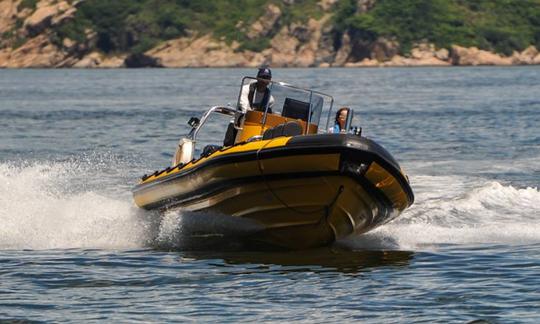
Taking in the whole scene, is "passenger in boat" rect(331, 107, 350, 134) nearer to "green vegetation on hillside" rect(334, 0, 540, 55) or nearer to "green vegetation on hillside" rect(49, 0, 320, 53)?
"green vegetation on hillside" rect(334, 0, 540, 55)

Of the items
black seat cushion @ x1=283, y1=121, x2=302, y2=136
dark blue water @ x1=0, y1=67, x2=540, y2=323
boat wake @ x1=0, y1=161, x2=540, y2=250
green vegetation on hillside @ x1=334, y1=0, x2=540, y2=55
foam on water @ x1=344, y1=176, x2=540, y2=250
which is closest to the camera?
dark blue water @ x1=0, y1=67, x2=540, y2=323

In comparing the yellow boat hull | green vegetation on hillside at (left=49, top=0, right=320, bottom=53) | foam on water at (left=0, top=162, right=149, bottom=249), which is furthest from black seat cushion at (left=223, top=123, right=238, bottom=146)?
green vegetation on hillside at (left=49, top=0, right=320, bottom=53)

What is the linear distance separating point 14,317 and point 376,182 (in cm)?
471

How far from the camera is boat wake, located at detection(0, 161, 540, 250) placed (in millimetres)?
15508

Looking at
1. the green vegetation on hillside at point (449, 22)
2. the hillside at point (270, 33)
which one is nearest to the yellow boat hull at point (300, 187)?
the hillside at point (270, 33)

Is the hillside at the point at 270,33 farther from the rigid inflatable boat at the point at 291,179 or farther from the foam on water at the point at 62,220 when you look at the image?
the rigid inflatable boat at the point at 291,179

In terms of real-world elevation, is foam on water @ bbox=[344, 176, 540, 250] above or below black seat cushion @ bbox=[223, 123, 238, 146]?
below

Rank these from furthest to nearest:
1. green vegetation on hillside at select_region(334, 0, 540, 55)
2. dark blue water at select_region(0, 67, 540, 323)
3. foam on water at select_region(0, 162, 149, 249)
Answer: green vegetation on hillside at select_region(334, 0, 540, 55), foam on water at select_region(0, 162, 149, 249), dark blue water at select_region(0, 67, 540, 323)

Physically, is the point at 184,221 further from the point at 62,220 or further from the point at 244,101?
the point at 62,220

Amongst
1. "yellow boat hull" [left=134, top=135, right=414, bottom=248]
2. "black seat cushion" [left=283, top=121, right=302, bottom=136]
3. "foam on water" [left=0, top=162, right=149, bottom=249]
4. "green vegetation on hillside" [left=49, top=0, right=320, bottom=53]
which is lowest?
"green vegetation on hillside" [left=49, top=0, right=320, bottom=53]

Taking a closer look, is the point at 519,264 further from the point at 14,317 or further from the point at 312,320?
the point at 14,317

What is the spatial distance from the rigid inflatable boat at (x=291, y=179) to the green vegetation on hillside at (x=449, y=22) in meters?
128

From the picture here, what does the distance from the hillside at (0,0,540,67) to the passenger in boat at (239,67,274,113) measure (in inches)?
4926

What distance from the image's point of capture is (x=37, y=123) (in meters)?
40.6
